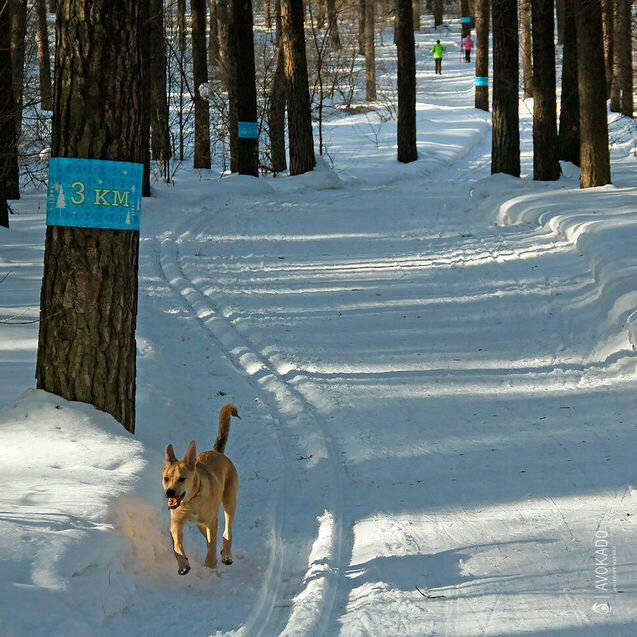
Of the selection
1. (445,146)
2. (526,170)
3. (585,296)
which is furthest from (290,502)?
(445,146)

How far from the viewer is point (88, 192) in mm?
5789

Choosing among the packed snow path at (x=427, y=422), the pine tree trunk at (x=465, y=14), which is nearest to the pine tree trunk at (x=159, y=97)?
the packed snow path at (x=427, y=422)

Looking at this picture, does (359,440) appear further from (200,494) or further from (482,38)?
(482,38)

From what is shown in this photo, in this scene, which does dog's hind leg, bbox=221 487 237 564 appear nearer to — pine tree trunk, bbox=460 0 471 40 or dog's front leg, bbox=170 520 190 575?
dog's front leg, bbox=170 520 190 575

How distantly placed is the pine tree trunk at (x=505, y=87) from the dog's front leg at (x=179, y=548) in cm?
1615

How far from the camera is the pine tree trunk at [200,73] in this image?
83.7 ft

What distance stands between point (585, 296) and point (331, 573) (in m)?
6.59

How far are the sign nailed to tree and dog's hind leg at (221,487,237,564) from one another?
200 centimetres

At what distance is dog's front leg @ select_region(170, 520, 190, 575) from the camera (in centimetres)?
470

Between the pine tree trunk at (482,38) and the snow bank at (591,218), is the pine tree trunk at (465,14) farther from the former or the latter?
the snow bank at (591,218)

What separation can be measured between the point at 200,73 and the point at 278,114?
3721 mm

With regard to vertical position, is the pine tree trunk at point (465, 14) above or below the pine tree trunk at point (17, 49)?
above

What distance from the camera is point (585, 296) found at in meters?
10.4

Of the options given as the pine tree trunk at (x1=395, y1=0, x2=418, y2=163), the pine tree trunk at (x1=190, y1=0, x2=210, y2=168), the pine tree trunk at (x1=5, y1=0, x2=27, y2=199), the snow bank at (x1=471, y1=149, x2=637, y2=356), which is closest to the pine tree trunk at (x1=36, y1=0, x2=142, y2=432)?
the snow bank at (x1=471, y1=149, x2=637, y2=356)
